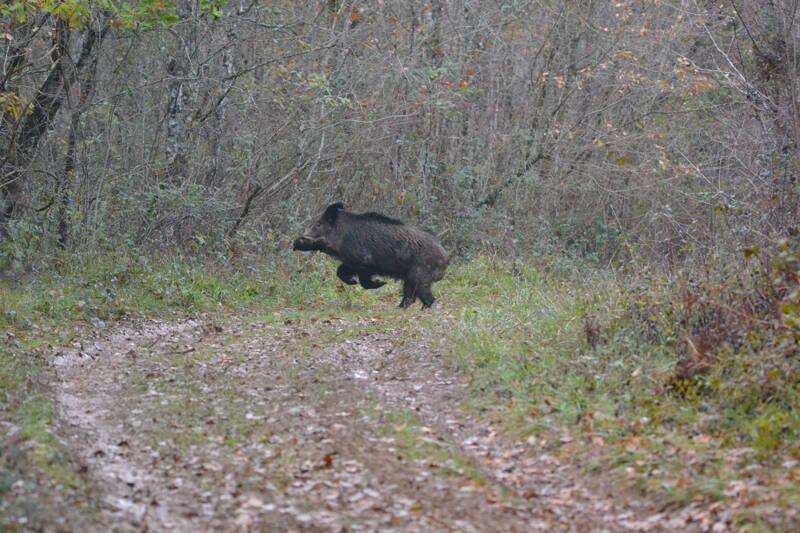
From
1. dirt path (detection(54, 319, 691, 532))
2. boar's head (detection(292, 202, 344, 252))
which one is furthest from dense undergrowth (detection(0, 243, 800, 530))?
boar's head (detection(292, 202, 344, 252))

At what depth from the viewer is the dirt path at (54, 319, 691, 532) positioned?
635 cm

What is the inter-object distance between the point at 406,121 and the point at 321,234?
6.68 meters

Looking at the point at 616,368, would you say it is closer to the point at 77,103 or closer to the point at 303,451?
the point at 303,451

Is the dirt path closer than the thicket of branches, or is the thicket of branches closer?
the dirt path

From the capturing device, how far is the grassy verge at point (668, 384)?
680 cm

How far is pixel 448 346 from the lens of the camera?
39.4 feet

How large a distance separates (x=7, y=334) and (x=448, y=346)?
6.08 metres

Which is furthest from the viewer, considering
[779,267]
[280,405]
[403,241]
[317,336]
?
[403,241]

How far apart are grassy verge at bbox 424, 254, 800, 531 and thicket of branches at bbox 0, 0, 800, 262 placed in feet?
6.96

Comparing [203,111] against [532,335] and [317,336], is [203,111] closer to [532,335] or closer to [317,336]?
[317,336]

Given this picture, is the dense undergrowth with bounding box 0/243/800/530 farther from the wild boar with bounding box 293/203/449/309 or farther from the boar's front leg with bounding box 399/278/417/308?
the wild boar with bounding box 293/203/449/309

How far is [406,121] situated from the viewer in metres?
23.0

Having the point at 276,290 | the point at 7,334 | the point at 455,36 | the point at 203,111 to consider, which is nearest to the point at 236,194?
the point at 203,111

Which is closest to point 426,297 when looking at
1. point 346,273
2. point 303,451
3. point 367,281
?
point 367,281
